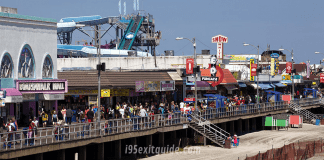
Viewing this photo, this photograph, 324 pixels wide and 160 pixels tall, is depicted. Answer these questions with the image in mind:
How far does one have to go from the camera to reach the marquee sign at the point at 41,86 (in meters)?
33.6

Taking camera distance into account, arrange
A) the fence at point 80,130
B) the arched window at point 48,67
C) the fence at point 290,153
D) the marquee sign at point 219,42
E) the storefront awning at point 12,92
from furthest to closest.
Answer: the marquee sign at point 219,42, the arched window at point 48,67, the storefront awning at point 12,92, the fence at point 290,153, the fence at point 80,130

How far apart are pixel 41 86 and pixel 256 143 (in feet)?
68.5

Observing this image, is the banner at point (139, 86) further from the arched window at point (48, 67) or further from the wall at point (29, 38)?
the arched window at point (48, 67)

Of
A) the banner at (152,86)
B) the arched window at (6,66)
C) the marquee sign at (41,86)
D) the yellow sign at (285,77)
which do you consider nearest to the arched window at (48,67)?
the marquee sign at (41,86)

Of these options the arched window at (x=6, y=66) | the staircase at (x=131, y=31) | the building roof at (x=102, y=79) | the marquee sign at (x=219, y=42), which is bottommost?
the building roof at (x=102, y=79)

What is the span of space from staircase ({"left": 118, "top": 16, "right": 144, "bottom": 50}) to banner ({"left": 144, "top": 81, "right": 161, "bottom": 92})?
4610cm

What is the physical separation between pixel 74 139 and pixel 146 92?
21.2 meters

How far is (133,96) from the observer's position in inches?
1957

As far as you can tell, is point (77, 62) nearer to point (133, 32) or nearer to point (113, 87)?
point (133, 32)

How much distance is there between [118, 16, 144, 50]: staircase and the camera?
96.1 meters

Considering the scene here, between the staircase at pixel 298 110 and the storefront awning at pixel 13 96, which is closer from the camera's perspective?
the storefront awning at pixel 13 96

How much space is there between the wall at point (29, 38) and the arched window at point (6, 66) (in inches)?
10.3

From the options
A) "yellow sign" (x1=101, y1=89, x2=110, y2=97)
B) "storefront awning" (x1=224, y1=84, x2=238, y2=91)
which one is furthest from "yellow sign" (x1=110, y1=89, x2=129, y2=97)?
"storefront awning" (x1=224, y1=84, x2=238, y2=91)

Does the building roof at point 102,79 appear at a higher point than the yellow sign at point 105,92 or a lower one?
higher
